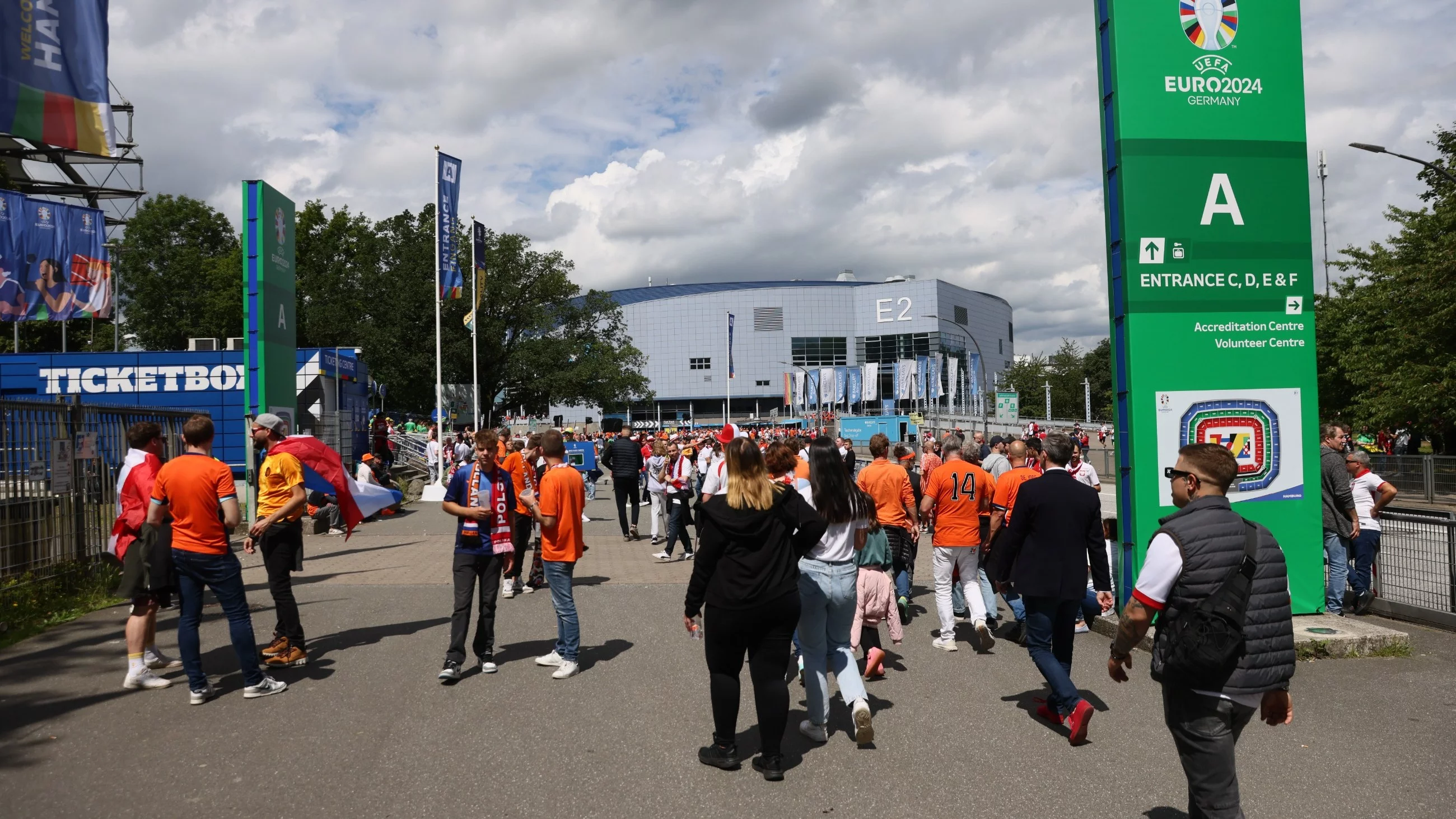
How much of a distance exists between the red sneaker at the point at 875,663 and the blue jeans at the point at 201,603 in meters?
3.94

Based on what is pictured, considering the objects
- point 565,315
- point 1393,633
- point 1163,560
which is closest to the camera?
point 1163,560

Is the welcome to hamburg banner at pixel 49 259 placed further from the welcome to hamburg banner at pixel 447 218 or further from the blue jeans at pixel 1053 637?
the blue jeans at pixel 1053 637

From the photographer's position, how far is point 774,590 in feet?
15.3

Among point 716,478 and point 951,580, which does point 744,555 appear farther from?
point 716,478

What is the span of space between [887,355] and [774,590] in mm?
104032

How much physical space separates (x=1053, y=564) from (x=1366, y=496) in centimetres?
535

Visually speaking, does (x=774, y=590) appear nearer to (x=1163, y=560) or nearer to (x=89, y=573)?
(x=1163, y=560)

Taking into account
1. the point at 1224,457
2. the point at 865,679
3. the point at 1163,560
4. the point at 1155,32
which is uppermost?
the point at 1155,32

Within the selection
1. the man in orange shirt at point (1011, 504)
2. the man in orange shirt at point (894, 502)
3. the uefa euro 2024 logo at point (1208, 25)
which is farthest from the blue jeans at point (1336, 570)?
the uefa euro 2024 logo at point (1208, 25)

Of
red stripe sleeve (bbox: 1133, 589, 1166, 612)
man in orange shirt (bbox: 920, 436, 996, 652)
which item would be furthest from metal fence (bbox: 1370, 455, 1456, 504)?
red stripe sleeve (bbox: 1133, 589, 1166, 612)

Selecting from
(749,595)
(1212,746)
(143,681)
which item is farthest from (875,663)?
(143,681)


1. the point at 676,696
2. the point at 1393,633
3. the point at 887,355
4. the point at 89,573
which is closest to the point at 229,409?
the point at 89,573

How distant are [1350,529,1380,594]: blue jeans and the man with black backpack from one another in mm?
6635

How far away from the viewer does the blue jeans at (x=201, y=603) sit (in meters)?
5.87
